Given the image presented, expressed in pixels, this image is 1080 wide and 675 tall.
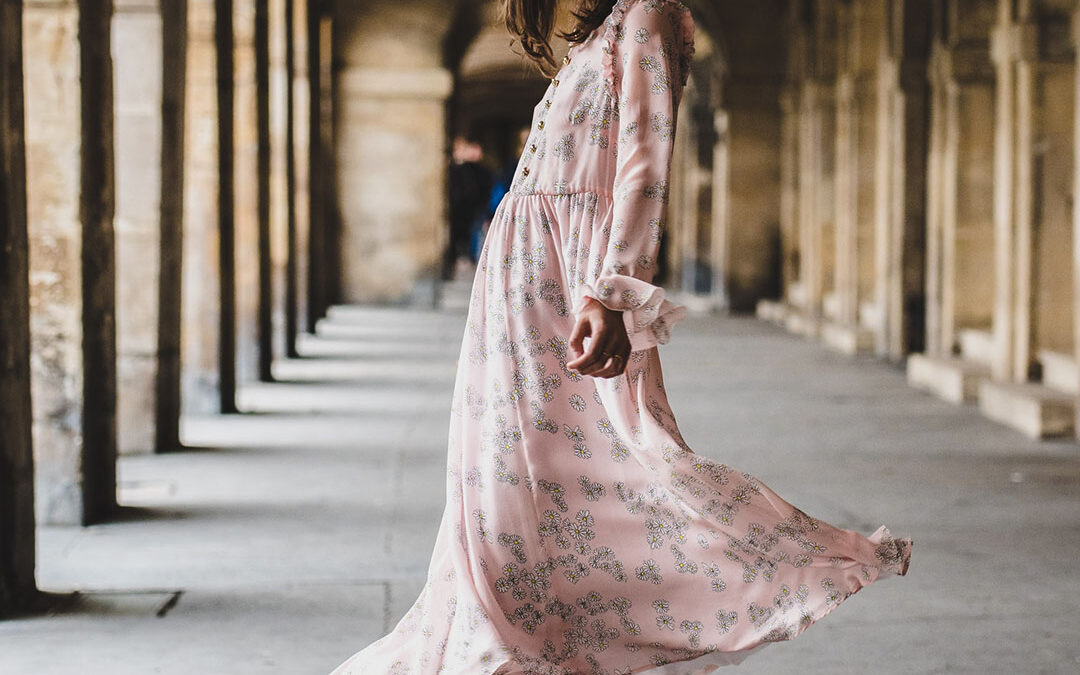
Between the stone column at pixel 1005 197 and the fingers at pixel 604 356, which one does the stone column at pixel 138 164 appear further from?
the stone column at pixel 1005 197

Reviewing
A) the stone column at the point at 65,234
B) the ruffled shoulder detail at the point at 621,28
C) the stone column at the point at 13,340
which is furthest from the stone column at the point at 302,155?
the ruffled shoulder detail at the point at 621,28

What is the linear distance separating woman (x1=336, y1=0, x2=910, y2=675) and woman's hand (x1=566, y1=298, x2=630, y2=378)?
69 mm

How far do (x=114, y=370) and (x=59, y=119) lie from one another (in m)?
1.02

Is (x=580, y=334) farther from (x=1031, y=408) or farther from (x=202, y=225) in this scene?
(x=202, y=225)

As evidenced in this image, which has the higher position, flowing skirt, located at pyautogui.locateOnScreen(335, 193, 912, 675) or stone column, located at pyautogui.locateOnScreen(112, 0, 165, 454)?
stone column, located at pyautogui.locateOnScreen(112, 0, 165, 454)

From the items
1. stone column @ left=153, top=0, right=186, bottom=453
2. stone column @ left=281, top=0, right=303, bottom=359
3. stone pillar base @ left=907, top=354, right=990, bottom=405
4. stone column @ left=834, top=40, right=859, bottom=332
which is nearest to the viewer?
stone column @ left=153, top=0, right=186, bottom=453

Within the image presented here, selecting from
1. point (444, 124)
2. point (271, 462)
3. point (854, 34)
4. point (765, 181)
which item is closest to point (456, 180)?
point (444, 124)

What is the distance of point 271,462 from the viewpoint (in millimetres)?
7238

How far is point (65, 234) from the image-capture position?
5562mm

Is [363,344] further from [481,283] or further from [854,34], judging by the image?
[481,283]

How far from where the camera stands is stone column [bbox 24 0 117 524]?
5.50 meters

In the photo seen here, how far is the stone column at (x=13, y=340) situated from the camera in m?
4.29

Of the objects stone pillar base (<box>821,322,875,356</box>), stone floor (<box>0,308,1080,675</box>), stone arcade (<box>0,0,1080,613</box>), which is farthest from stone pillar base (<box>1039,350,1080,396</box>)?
stone pillar base (<box>821,322,875,356</box>)

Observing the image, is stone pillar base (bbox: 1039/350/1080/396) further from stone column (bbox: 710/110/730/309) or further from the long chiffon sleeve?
stone column (bbox: 710/110/730/309)
